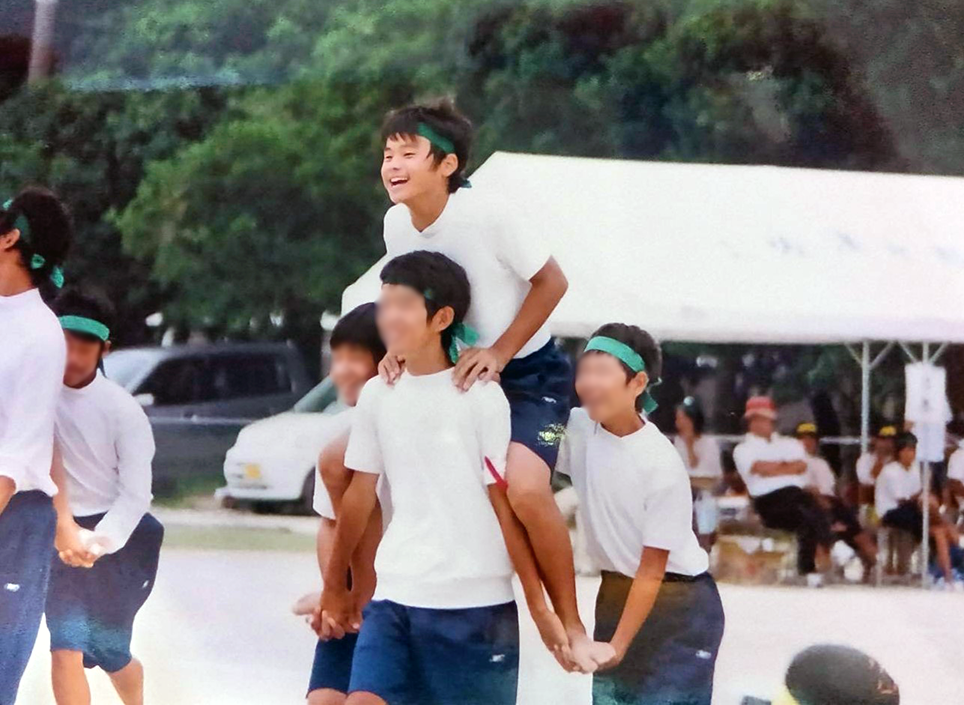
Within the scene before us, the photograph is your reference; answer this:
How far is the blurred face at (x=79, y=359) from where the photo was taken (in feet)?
8.63

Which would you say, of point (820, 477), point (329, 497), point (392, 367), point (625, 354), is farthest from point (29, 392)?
point (820, 477)

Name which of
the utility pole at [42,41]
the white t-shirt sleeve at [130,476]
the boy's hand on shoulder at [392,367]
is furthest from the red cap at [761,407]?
the utility pole at [42,41]

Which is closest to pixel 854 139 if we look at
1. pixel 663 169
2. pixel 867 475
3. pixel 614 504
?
pixel 663 169

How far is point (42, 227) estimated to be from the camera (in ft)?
8.65

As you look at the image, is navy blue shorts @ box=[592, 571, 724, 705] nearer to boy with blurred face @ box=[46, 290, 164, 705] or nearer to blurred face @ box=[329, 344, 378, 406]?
blurred face @ box=[329, 344, 378, 406]

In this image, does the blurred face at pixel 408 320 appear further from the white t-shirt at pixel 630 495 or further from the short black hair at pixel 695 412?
the short black hair at pixel 695 412

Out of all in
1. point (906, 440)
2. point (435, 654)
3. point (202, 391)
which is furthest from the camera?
point (202, 391)

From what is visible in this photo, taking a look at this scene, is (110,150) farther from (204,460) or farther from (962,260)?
(962,260)

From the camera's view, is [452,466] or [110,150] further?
[110,150]

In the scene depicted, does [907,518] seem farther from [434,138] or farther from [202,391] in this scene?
[202,391]

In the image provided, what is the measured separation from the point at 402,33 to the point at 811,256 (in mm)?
1018

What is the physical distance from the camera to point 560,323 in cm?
240

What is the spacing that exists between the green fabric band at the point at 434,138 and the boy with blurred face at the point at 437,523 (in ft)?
0.80

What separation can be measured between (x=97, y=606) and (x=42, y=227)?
3.01 feet
